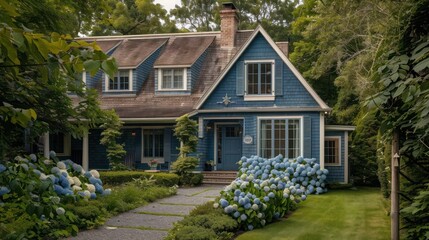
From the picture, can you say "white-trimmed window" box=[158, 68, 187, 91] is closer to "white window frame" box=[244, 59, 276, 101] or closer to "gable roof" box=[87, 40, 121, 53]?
"white window frame" box=[244, 59, 276, 101]

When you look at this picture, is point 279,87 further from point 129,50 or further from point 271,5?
point 271,5

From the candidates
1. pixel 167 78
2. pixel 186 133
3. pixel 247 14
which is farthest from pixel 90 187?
pixel 247 14

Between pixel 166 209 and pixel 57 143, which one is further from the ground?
pixel 57 143

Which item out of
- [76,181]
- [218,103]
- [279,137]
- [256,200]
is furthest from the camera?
[218,103]

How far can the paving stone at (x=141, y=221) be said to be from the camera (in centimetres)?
1002

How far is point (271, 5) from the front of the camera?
150ft

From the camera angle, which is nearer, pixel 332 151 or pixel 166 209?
pixel 166 209

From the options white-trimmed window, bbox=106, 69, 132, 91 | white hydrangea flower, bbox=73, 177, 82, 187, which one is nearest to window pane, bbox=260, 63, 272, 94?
white-trimmed window, bbox=106, 69, 132, 91

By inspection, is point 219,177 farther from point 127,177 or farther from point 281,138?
point 127,177

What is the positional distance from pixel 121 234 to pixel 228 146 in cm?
1239

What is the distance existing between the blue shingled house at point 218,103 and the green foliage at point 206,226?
9.43 metres

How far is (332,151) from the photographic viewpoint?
1975 centimetres

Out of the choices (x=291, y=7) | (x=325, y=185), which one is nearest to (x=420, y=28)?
(x=325, y=185)

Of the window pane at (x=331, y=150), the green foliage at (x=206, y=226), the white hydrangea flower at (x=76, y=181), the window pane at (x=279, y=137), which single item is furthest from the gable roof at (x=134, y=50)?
the green foliage at (x=206, y=226)
